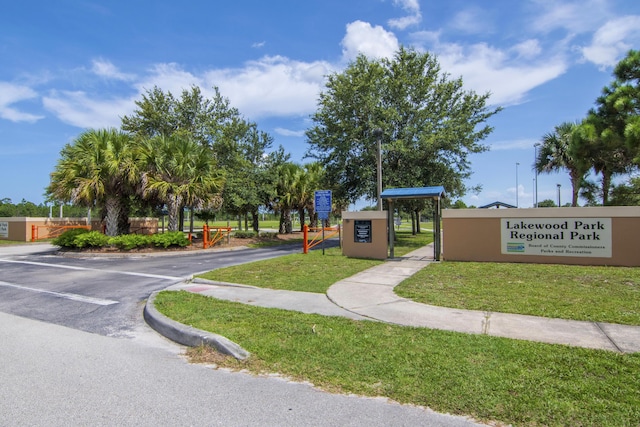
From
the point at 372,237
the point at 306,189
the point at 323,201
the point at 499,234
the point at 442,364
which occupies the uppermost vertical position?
the point at 306,189

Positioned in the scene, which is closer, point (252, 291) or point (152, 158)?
point (252, 291)

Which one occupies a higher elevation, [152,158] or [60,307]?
[152,158]

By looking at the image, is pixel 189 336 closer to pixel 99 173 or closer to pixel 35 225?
pixel 99 173

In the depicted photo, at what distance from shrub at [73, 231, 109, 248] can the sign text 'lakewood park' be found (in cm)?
1615

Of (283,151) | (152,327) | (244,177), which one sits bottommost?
(152,327)

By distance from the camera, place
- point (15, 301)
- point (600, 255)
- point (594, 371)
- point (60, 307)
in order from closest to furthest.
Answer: point (594, 371)
point (60, 307)
point (15, 301)
point (600, 255)

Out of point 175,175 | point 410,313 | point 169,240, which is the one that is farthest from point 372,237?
point 175,175

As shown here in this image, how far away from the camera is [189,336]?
5.29 m

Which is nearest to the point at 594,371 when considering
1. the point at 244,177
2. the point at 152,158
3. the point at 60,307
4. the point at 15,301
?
the point at 60,307

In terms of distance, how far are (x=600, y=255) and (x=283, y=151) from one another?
21775 millimetres

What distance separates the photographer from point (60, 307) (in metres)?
7.42

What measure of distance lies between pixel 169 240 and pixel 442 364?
52.2ft

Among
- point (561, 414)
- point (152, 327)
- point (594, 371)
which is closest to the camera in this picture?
point (561, 414)

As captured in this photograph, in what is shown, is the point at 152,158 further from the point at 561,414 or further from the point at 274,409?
the point at 561,414
